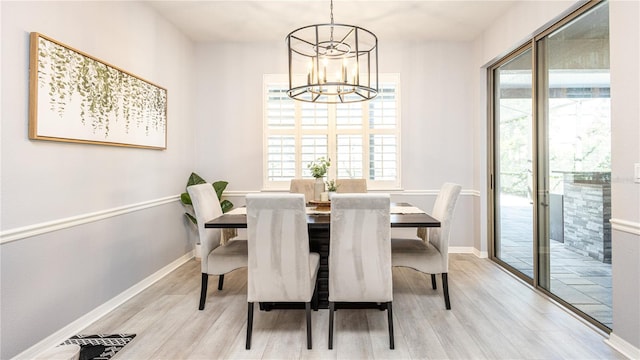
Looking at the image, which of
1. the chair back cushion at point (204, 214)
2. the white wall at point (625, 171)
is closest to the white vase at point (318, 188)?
the chair back cushion at point (204, 214)

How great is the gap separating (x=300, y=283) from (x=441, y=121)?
318 cm

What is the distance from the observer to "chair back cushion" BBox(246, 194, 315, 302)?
209cm

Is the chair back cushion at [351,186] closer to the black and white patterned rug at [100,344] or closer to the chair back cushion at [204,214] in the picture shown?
the chair back cushion at [204,214]

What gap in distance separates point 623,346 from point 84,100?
3899 mm

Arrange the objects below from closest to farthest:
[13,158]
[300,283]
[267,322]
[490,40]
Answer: [13,158] < [300,283] < [267,322] < [490,40]

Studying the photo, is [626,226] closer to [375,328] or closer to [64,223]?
[375,328]

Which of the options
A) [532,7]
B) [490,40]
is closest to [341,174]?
[490,40]

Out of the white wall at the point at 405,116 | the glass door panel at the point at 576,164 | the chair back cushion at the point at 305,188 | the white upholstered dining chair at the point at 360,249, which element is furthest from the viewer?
the white wall at the point at 405,116

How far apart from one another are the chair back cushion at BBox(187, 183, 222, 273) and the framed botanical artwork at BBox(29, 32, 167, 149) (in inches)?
31.4

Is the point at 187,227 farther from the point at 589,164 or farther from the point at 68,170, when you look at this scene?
the point at 589,164

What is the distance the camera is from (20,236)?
197 cm

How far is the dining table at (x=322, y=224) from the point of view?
2395mm

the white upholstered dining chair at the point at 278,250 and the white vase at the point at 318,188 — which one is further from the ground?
the white vase at the point at 318,188

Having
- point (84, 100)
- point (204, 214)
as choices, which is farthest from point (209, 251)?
point (84, 100)
